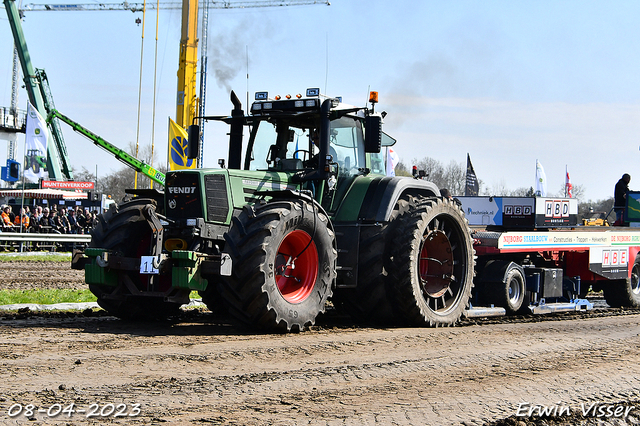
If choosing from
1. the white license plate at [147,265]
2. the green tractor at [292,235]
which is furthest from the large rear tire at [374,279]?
the white license plate at [147,265]

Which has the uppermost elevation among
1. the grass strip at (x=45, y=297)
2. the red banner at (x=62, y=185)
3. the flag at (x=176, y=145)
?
the flag at (x=176, y=145)

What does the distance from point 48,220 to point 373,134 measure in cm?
2092

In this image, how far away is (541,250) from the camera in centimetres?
1163

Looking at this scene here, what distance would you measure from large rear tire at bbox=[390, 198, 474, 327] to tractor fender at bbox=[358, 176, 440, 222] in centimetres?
28

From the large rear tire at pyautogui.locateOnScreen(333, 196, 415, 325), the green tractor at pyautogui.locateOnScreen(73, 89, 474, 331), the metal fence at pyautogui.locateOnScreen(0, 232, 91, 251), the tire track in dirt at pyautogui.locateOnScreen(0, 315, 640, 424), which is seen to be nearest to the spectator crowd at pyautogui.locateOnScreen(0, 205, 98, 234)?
the metal fence at pyautogui.locateOnScreen(0, 232, 91, 251)

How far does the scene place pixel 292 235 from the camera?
8031 mm

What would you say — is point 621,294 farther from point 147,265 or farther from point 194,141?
point 147,265

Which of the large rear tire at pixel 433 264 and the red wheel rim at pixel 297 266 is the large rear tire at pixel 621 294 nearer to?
the large rear tire at pixel 433 264

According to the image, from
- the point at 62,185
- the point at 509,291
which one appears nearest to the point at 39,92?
the point at 62,185

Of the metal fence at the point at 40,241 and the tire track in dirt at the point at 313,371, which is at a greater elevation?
the tire track in dirt at the point at 313,371

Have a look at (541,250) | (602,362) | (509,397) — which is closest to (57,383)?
(509,397)

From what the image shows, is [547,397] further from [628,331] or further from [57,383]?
[628,331]

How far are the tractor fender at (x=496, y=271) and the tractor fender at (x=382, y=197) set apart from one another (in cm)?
231

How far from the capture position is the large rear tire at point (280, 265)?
285 inches
